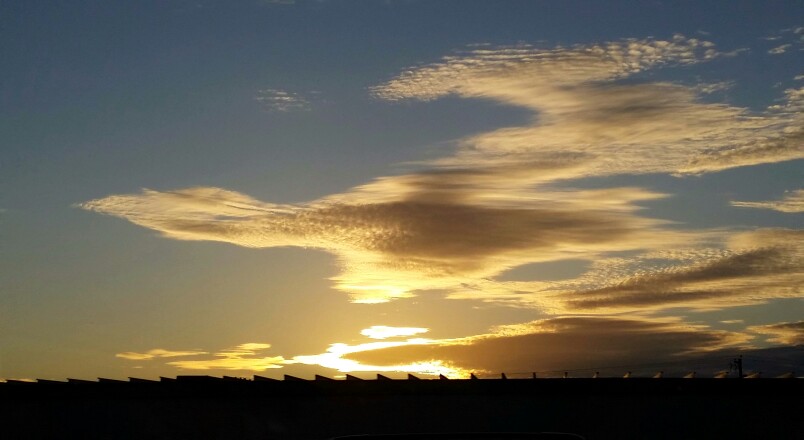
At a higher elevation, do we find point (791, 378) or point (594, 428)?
point (791, 378)

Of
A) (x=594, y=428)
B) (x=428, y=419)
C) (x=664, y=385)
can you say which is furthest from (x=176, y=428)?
(x=664, y=385)

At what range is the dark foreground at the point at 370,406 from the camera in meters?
25.1

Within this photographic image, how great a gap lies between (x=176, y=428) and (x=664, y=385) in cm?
1503

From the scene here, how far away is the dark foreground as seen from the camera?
82.5ft

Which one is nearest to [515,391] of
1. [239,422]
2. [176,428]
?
[239,422]

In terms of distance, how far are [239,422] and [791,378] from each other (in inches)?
663

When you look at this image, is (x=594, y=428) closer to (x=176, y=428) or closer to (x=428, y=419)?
(x=428, y=419)

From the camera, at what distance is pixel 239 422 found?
2573cm

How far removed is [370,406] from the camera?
25875mm

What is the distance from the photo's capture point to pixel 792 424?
24.6 metres

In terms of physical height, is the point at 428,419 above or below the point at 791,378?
below

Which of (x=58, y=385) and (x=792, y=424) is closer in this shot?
(x=792, y=424)

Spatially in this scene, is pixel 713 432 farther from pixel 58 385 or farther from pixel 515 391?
pixel 58 385

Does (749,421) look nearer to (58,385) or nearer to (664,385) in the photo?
(664,385)
